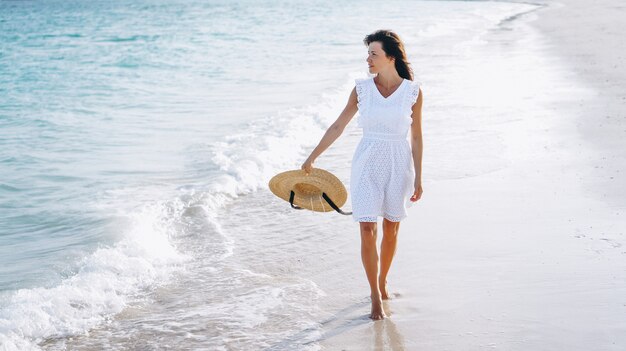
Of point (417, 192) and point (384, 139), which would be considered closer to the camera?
point (384, 139)

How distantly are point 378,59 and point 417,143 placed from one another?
23.5 inches

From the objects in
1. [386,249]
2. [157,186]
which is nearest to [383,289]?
[386,249]

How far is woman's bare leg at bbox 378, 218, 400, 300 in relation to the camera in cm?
490

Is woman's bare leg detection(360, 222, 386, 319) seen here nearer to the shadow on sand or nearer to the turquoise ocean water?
the shadow on sand

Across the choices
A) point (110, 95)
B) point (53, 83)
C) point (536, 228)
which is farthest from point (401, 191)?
point (53, 83)

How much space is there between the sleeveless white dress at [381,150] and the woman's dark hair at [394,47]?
0.23 feet

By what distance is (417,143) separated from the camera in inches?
188

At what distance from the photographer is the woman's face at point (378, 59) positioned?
461cm

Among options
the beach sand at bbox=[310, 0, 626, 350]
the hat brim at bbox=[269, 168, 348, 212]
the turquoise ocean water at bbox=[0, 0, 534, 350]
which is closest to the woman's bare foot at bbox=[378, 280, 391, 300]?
the beach sand at bbox=[310, 0, 626, 350]

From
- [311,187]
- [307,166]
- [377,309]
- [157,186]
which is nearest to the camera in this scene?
[377,309]

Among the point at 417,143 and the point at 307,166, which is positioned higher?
the point at 417,143

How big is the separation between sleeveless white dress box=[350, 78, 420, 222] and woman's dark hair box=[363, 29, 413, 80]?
0.07m

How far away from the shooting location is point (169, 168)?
984 cm

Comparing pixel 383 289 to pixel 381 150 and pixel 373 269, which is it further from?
pixel 381 150
